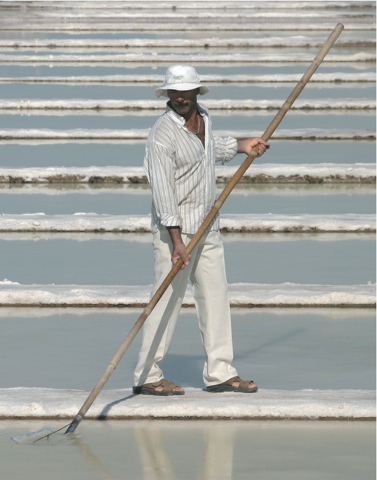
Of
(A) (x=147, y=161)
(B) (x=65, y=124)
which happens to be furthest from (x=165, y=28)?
(A) (x=147, y=161)

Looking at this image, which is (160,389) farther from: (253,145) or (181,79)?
(181,79)

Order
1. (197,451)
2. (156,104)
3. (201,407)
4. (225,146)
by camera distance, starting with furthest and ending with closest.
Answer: (156,104), (225,146), (201,407), (197,451)

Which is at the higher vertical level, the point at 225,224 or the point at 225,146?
the point at 225,146

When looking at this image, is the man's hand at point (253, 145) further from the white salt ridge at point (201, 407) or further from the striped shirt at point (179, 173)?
the white salt ridge at point (201, 407)

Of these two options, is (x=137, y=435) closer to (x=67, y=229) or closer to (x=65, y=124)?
(x=67, y=229)

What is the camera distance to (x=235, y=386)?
15.4ft

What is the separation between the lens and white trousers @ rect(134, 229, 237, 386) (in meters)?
4.62

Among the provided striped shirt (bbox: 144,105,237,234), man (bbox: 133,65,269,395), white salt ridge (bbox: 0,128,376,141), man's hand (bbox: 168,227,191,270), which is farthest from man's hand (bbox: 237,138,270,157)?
white salt ridge (bbox: 0,128,376,141)

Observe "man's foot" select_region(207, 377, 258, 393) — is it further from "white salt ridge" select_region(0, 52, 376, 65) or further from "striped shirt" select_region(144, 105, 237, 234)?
"white salt ridge" select_region(0, 52, 376, 65)

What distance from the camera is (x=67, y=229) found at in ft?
26.0

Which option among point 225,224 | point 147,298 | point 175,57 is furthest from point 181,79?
point 175,57

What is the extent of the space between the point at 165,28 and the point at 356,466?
16447 mm

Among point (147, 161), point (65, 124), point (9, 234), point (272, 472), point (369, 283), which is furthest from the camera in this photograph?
point (65, 124)

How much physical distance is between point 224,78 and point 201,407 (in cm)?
1058
